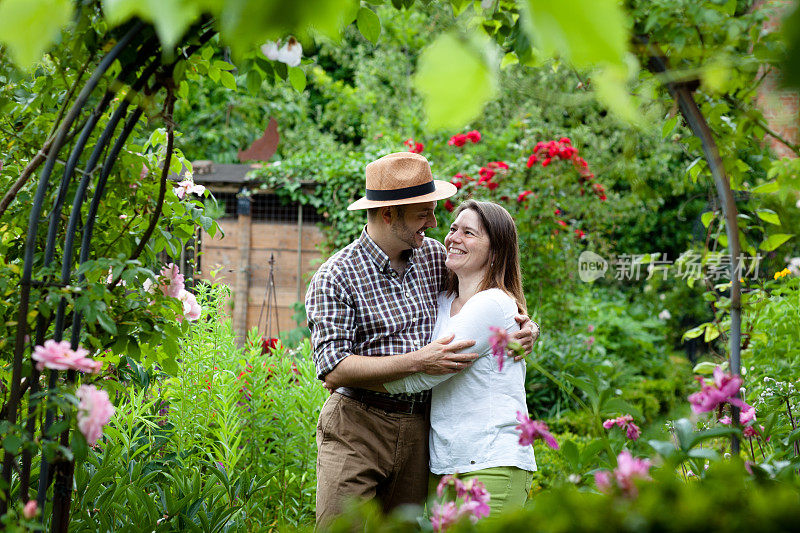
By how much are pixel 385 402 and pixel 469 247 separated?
0.52 meters

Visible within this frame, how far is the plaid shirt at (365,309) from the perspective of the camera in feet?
6.45

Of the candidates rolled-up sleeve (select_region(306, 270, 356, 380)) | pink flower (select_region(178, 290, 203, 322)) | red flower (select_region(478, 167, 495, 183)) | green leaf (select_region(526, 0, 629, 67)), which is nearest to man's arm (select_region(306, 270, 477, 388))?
rolled-up sleeve (select_region(306, 270, 356, 380))

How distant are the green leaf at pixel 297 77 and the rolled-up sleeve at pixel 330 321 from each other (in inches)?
21.5

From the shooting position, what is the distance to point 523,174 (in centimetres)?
551

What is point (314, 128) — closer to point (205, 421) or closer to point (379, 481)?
point (205, 421)

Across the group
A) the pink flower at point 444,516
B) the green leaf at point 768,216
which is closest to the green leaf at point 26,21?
the pink flower at point 444,516

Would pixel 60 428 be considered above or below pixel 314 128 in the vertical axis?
below

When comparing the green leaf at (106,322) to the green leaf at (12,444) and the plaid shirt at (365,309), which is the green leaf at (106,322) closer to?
the green leaf at (12,444)

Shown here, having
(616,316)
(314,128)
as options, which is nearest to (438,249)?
(616,316)

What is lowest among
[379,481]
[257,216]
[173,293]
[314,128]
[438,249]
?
[379,481]

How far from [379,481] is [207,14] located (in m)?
1.35

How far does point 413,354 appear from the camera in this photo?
1.86 meters

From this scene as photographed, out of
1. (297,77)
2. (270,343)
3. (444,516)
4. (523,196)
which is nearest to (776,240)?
(297,77)

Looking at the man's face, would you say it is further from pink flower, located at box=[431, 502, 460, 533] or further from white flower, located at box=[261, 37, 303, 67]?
pink flower, located at box=[431, 502, 460, 533]
